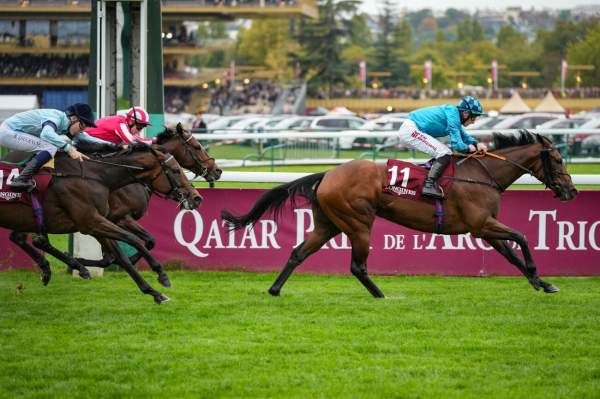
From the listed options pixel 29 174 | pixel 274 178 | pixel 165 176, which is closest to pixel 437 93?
pixel 274 178

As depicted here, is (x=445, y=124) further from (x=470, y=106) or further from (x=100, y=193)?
(x=100, y=193)

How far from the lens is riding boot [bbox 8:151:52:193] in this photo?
10.1 meters

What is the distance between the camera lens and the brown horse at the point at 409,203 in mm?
10516

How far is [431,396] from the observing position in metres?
6.75

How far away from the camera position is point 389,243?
41.9 feet

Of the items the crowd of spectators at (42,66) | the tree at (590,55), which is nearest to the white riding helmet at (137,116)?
the crowd of spectators at (42,66)

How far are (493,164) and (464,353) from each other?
11.4 ft

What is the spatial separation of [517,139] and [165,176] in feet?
11.2

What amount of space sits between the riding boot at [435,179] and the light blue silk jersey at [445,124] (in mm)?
188

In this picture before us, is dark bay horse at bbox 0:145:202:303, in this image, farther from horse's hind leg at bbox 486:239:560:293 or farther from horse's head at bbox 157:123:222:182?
horse's hind leg at bbox 486:239:560:293

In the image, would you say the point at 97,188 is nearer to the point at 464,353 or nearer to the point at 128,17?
the point at 128,17

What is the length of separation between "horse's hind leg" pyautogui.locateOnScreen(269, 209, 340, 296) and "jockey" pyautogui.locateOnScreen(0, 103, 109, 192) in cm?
211


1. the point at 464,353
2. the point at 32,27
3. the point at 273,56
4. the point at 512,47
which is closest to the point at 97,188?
the point at 464,353

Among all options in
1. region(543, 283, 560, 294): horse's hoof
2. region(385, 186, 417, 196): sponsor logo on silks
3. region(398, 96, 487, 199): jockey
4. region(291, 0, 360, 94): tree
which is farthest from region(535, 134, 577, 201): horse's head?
region(291, 0, 360, 94): tree
